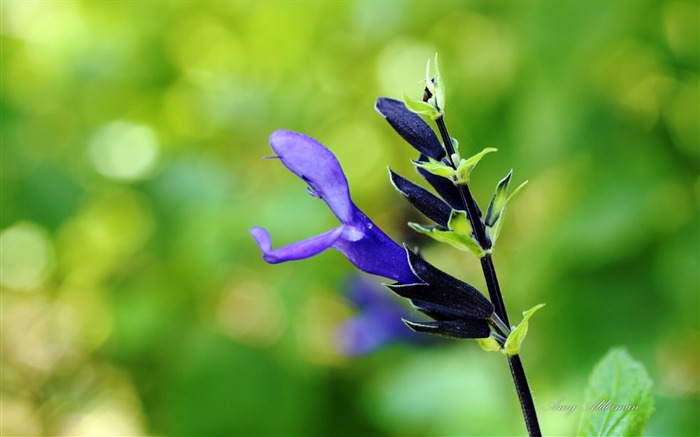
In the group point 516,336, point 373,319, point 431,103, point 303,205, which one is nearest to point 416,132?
point 431,103

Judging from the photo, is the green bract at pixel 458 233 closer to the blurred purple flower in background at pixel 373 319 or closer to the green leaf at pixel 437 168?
the green leaf at pixel 437 168

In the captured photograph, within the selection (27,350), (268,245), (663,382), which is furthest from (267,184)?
(268,245)

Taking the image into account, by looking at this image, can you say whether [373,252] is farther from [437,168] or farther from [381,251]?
[437,168]

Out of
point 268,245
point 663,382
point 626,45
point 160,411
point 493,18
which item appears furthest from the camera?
point 160,411

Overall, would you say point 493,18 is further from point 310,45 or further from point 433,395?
point 433,395

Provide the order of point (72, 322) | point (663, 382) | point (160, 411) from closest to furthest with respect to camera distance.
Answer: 1. point (663, 382)
2. point (160, 411)
3. point (72, 322)

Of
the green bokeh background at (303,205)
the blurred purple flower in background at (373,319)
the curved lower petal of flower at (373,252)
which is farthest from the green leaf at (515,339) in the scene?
the blurred purple flower in background at (373,319)
